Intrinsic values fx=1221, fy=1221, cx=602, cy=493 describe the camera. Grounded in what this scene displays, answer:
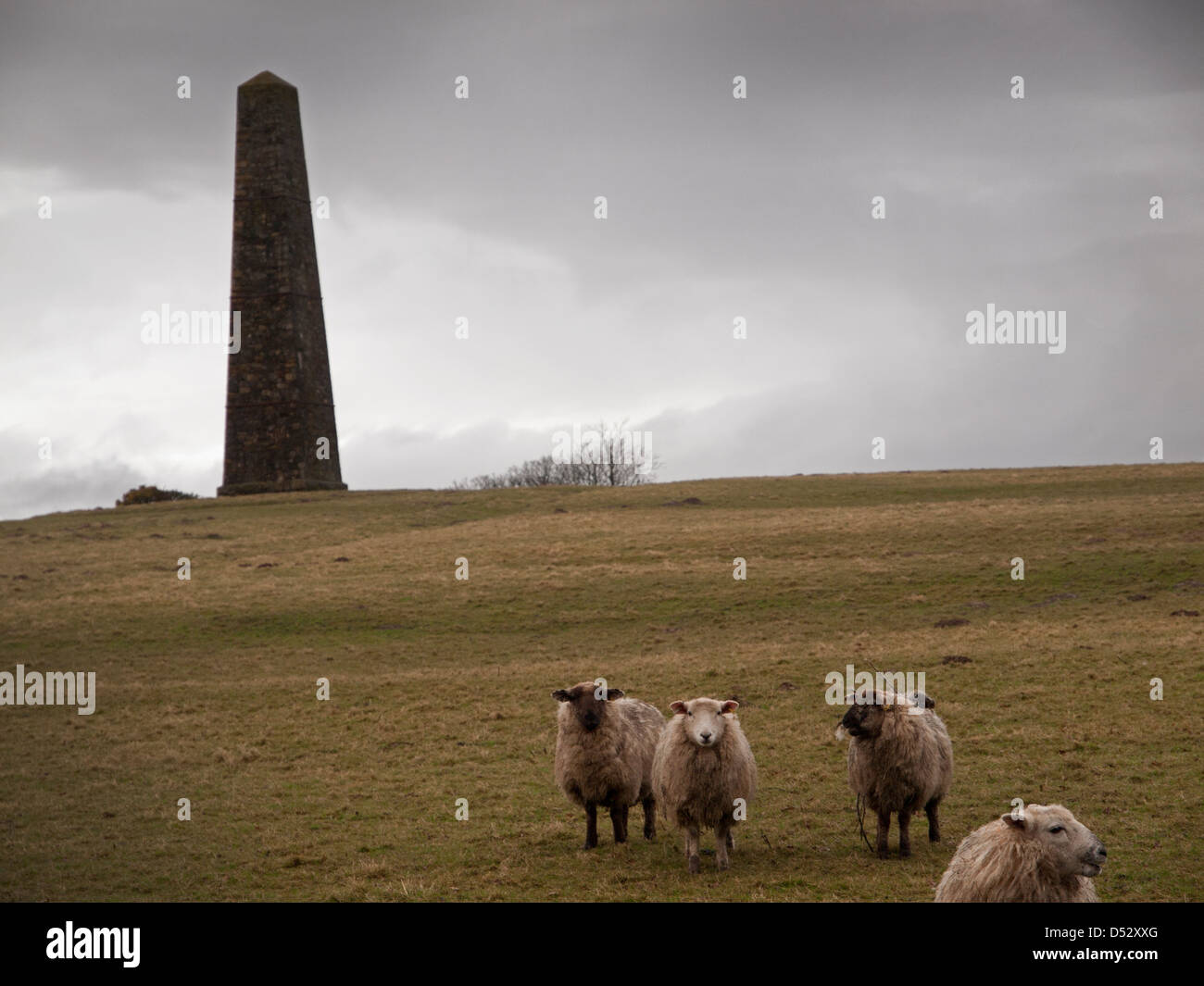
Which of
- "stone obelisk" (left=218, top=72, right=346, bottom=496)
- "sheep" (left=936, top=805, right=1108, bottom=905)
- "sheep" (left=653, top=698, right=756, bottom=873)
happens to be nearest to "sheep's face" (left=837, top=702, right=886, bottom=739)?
"sheep" (left=653, top=698, right=756, bottom=873)

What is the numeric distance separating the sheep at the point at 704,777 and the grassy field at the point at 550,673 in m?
0.54

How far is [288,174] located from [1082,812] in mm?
55559

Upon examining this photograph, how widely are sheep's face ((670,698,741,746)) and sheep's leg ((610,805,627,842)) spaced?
5.87ft

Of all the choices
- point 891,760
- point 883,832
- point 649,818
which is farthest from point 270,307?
point 883,832

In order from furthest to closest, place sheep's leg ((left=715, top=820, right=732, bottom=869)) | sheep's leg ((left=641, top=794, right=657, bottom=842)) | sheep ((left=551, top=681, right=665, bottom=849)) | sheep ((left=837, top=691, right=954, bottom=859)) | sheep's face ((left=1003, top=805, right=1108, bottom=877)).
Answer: sheep's leg ((left=641, top=794, right=657, bottom=842)) < sheep ((left=551, top=681, right=665, bottom=849)) < sheep ((left=837, top=691, right=954, bottom=859)) < sheep's leg ((left=715, top=820, right=732, bottom=869)) < sheep's face ((left=1003, top=805, right=1108, bottom=877))

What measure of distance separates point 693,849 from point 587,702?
7.82ft

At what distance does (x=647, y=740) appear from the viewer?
15.2 m

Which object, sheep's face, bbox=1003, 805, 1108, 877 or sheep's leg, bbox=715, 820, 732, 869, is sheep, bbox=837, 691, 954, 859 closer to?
sheep's leg, bbox=715, 820, 732, 869

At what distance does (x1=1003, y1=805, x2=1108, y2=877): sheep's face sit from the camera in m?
9.24

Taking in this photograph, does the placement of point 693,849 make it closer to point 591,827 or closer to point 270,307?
point 591,827

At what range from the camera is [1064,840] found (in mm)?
9336

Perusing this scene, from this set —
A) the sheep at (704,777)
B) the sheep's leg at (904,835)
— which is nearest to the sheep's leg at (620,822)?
the sheep at (704,777)

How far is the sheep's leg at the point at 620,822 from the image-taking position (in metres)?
14.9
